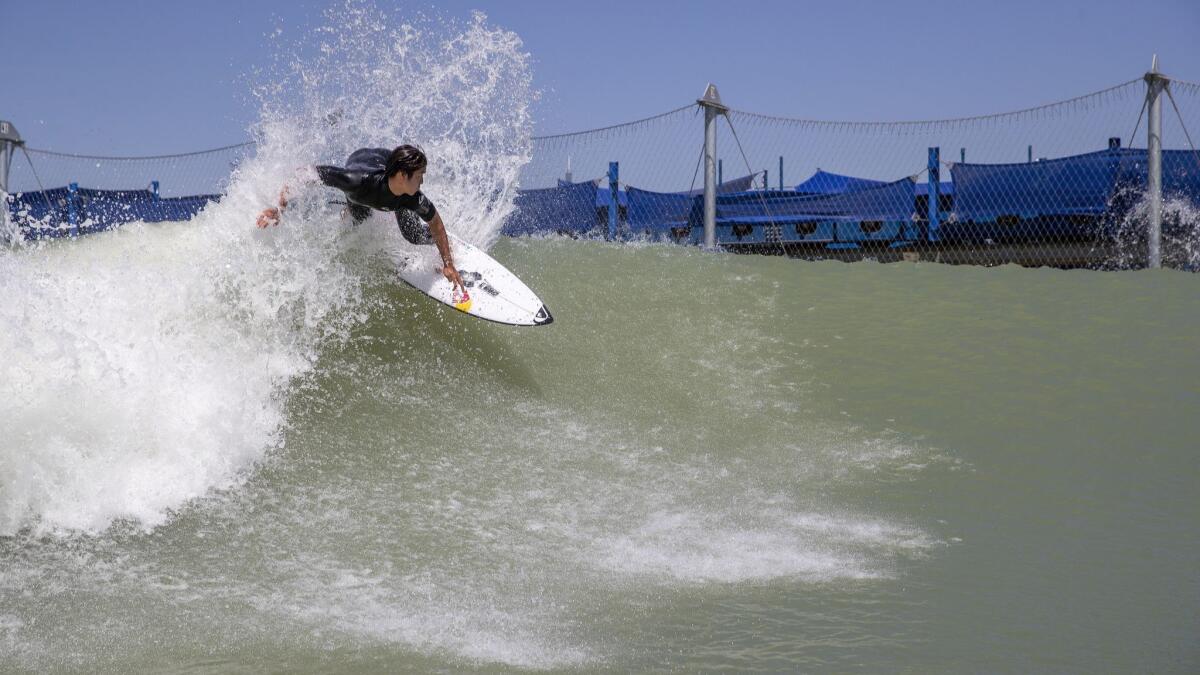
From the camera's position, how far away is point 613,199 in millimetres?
10688

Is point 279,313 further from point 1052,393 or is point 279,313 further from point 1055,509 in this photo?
point 1052,393

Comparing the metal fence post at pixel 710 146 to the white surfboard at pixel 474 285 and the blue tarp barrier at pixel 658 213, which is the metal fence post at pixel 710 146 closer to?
the blue tarp barrier at pixel 658 213

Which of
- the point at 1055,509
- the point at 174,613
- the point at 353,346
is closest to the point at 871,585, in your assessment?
the point at 1055,509

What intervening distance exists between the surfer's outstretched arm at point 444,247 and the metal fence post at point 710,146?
3375mm

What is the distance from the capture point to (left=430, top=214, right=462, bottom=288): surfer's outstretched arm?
652 cm

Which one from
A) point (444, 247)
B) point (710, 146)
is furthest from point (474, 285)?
point (710, 146)

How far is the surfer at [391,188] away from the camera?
627cm

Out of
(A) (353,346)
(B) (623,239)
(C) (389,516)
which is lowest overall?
(C) (389,516)

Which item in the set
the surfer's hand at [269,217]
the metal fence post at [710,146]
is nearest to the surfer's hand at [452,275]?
the surfer's hand at [269,217]

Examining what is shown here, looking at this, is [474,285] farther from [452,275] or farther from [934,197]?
[934,197]

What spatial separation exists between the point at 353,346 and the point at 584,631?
354cm

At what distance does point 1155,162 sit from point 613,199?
5.22m

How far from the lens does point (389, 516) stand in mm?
4379

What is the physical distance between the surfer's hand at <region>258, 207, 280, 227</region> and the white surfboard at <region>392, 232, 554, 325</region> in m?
0.85
